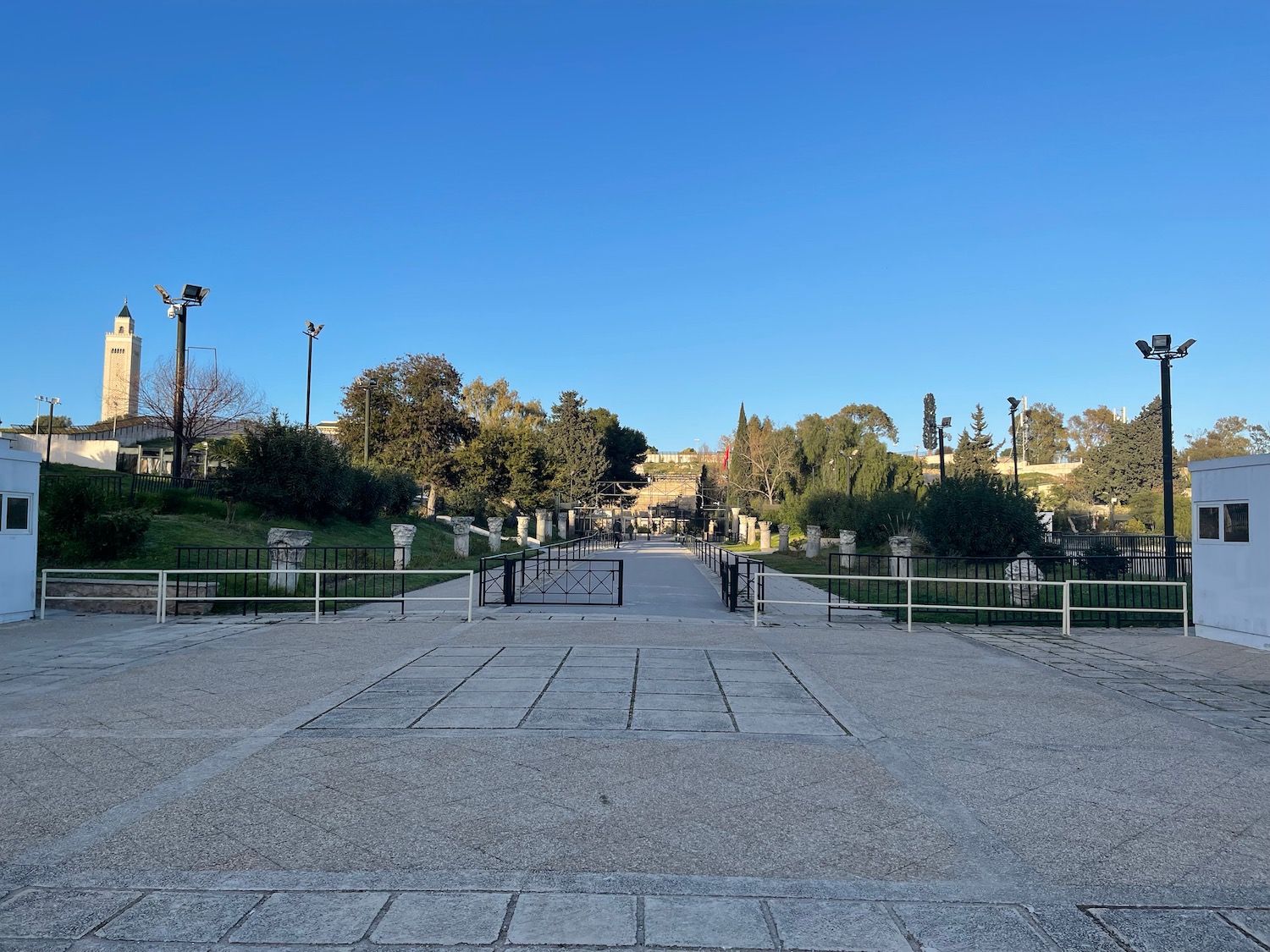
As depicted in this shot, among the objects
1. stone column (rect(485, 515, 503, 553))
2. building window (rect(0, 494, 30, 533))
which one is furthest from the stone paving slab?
stone column (rect(485, 515, 503, 553))

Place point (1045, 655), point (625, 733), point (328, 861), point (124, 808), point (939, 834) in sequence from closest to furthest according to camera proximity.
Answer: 1. point (328, 861)
2. point (939, 834)
3. point (124, 808)
4. point (625, 733)
5. point (1045, 655)

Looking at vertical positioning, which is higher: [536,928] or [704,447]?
[704,447]

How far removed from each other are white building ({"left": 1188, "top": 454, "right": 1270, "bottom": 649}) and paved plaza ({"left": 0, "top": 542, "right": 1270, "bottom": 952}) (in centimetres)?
249

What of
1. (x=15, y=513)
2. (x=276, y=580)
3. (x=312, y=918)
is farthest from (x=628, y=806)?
(x=276, y=580)

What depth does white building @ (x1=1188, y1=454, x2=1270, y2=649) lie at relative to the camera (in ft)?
36.5

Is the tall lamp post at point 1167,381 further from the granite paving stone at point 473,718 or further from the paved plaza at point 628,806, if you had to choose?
the granite paving stone at point 473,718

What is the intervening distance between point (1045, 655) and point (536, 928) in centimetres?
917

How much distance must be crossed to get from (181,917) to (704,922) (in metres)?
2.06

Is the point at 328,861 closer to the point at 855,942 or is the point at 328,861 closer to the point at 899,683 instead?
the point at 855,942

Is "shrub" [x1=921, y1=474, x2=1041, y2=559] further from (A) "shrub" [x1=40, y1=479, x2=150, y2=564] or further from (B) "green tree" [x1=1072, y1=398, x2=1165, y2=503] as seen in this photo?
(B) "green tree" [x1=1072, y1=398, x2=1165, y2=503]

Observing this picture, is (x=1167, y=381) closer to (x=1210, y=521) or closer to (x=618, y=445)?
(x=1210, y=521)

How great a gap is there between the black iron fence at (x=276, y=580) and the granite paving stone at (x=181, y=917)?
9599 millimetres

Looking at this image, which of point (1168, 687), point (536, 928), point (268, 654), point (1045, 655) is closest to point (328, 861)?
point (536, 928)

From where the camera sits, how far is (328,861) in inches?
150
